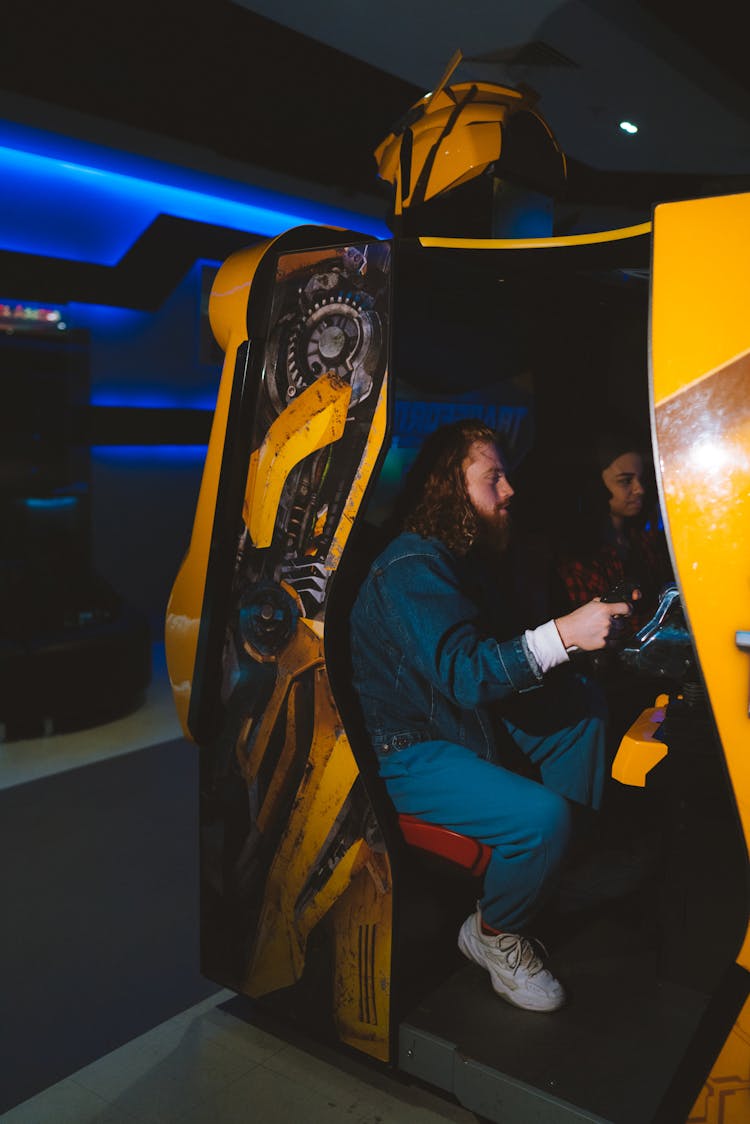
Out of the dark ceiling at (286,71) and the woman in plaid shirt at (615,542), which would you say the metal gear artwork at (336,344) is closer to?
the woman in plaid shirt at (615,542)

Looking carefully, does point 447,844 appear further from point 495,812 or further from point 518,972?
point 518,972

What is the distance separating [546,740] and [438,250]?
114 centimetres

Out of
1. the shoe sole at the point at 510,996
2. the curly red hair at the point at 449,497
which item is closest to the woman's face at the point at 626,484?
the curly red hair at the point at 449,497

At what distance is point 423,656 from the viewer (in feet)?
5.85

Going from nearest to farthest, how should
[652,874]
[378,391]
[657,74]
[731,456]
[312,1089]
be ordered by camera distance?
[731,456], [378,391], [312,1089], [652,874], [657,74]

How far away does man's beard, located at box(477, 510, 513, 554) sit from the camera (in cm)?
205

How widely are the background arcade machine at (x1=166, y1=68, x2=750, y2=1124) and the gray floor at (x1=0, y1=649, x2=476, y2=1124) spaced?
124 mm

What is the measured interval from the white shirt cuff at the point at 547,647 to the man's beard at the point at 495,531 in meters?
0.44

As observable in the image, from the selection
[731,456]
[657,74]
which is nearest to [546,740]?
[731,456]

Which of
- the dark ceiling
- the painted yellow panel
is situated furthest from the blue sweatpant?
the dark ceiling

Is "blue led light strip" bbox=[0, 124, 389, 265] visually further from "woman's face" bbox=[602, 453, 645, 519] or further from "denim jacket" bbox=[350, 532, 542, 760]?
"denim jacket" bbox=[350, 532, 542, 760]

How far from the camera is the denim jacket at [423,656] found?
1.71 meters

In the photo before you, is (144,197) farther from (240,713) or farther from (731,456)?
(731,456)

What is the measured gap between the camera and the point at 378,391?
168 centimetres
